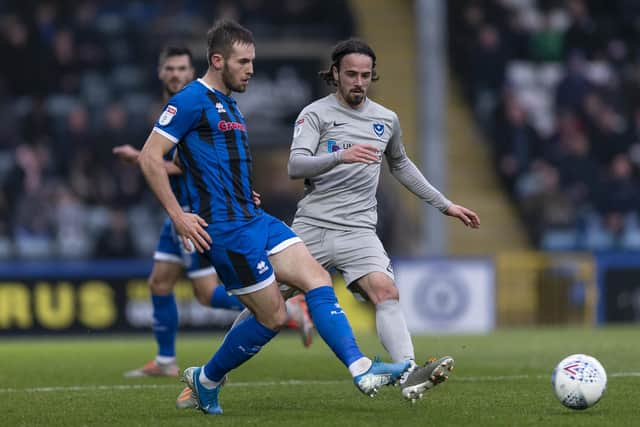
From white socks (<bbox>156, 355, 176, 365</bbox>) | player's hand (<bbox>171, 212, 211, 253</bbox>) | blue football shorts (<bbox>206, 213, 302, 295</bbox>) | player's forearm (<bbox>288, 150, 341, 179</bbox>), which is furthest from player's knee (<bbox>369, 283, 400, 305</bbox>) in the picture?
white socks (<bbox>156, 355, 176, 365</bbox>)

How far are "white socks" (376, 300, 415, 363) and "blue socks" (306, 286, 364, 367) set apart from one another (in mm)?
688

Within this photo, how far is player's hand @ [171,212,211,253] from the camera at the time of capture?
6672mm

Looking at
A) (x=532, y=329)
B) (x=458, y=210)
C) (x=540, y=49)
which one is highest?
(x=540, y=49)

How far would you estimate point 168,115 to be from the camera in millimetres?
6832

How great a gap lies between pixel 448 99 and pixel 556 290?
573 centimetres

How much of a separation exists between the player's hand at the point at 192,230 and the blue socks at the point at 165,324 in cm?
314

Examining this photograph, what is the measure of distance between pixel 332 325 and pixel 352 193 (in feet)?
4.07

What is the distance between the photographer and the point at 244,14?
21.3 meters

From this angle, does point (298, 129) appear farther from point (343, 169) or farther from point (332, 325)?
point (332, 325)

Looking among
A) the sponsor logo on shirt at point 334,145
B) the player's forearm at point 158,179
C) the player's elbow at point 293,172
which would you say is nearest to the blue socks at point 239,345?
the player's forearm at point 158,179

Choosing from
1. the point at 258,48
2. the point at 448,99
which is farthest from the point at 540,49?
the point at 258,48

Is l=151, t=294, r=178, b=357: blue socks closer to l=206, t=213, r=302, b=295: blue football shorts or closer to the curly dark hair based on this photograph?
the curly dark hair

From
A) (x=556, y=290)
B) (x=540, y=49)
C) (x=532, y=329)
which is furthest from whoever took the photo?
(x=540, y=49)

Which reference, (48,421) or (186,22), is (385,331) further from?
(186,22)
